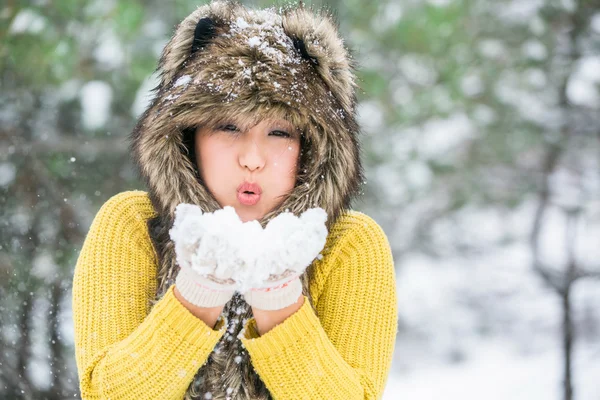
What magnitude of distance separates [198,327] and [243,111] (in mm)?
441

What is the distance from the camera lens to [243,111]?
1.33 metres

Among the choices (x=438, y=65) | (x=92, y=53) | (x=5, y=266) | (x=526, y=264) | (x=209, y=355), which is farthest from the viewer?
(x=526, y=264)

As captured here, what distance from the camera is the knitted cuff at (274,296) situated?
1190 millimetres

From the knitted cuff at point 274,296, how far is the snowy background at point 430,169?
1.95 meters

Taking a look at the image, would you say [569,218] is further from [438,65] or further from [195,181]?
[195,181]

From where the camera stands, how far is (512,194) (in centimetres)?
616

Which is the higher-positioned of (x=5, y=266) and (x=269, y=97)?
(x=269, y=97)

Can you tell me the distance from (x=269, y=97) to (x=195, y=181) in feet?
0.80

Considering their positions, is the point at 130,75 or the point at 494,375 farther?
the point at 494,375

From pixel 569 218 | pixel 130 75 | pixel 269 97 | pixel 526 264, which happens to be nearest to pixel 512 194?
pixel 569 218

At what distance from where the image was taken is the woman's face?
1354 mm

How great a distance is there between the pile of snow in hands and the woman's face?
24 cm

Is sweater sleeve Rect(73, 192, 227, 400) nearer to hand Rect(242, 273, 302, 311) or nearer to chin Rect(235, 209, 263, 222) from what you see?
hand Rect(242, 273, 302, 311)

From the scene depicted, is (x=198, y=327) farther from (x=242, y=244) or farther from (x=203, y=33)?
(x=203, y=33)
